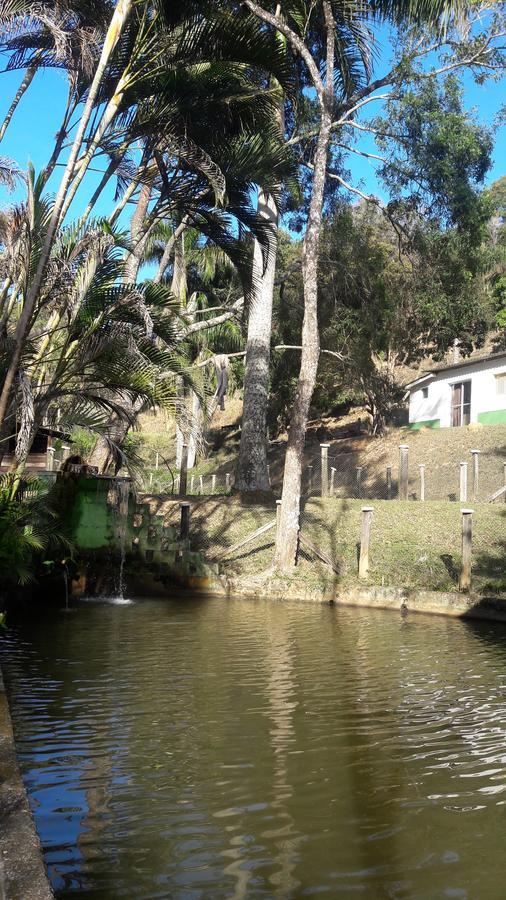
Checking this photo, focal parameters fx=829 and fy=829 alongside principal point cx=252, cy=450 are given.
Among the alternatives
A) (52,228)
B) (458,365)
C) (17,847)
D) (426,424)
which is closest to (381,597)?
(52,228)

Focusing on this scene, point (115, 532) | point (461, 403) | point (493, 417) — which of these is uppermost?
point (461, 403)

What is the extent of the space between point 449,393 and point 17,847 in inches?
1491

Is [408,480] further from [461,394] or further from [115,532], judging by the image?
[115,532]

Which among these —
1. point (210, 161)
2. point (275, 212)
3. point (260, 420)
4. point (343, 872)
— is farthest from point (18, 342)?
point (275, 212)

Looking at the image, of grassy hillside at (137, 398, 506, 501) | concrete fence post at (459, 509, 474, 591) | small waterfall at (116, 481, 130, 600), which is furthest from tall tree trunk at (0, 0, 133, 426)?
grassy hillside at (137, 398, 506, 501)

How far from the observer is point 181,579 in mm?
17719

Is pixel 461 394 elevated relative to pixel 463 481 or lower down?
elevated

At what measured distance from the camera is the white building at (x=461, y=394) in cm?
3656

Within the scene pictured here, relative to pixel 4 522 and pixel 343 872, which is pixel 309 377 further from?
pixel 343 872

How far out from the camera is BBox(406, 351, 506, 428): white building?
3656 centimetres

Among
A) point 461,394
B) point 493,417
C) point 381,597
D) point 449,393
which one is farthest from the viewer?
point 449,393

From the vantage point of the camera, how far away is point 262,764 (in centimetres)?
625

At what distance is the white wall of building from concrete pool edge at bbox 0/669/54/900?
112 feet

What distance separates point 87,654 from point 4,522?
7.31 ft
